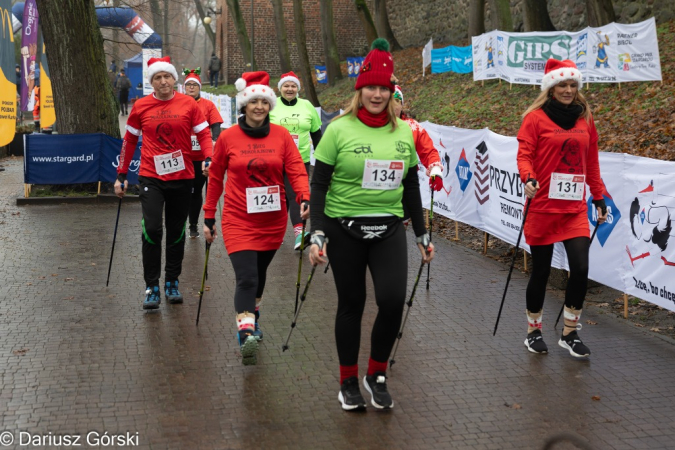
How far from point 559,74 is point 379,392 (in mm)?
2840

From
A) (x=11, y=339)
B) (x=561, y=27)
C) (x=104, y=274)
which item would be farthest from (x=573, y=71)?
(x=561, y=27)

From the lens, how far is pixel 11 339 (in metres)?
7.10

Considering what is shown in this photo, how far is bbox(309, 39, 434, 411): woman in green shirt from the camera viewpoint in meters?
5.26

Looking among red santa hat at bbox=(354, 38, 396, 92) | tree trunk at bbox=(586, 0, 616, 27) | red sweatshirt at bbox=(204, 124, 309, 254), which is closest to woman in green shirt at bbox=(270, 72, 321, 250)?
red sweatshirt at bbox=(204, 124, 309, 254)

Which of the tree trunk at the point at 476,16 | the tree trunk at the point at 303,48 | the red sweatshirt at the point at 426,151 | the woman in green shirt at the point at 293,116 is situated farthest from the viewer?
the tree trunk at the point at 303,48

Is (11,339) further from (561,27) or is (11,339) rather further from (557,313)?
(561,27)

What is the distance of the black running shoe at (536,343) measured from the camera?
22.4 feet

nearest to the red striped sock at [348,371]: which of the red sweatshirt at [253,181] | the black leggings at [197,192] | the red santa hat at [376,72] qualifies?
the red sweatshirt at [253,181]

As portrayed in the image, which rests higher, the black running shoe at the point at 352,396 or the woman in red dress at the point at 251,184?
the woman in red dress at the point at 251,184

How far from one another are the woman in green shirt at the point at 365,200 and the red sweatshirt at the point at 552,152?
163cm

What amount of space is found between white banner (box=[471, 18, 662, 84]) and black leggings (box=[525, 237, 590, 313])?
12.2 meters

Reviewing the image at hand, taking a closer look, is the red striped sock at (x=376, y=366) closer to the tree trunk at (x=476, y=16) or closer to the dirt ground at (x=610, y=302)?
the dirt ground at (x=610, y=302)

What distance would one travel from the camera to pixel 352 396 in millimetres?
5488

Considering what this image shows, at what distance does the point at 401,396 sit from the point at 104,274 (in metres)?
4.96
